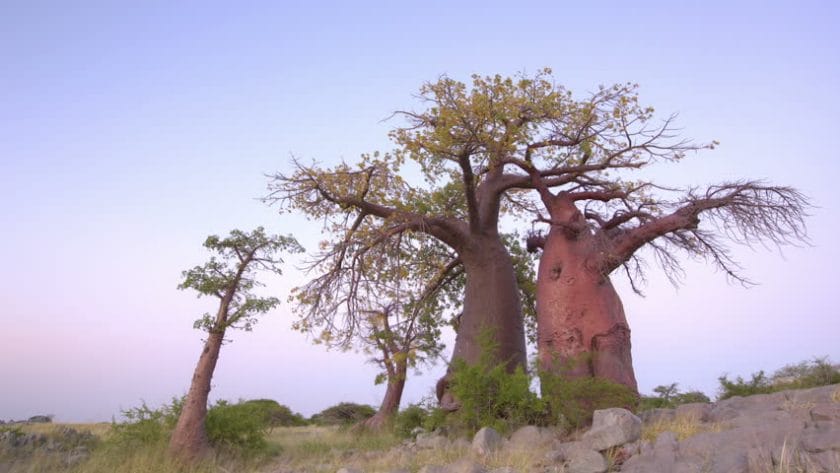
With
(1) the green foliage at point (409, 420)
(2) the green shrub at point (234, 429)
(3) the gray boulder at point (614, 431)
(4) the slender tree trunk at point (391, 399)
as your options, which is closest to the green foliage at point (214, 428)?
(2) the green shrub at point (234, 429)

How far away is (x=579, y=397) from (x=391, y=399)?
6.23m

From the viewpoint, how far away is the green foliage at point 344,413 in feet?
56.4

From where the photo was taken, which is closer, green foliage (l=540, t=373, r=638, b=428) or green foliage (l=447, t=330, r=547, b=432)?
green foliage (l=540, t=373, r=638, b=428)

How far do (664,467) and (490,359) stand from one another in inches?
158

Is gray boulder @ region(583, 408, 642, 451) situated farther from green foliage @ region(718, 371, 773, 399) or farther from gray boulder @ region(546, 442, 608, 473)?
green foliage @ region(718, 371, 773, 399)

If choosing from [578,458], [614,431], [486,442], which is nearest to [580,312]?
[486,442]

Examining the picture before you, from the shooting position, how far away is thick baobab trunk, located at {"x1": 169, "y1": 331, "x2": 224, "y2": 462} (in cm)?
884

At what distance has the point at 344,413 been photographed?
18.6 meters

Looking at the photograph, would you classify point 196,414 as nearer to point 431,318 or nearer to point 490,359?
point 490,359

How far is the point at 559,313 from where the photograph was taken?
995cm

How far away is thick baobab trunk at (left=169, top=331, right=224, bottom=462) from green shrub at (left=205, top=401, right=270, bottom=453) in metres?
0.34

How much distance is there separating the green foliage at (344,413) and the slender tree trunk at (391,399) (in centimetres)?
286

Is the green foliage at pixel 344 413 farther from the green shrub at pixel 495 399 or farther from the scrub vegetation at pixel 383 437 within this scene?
the green shrub at pixel 495 399

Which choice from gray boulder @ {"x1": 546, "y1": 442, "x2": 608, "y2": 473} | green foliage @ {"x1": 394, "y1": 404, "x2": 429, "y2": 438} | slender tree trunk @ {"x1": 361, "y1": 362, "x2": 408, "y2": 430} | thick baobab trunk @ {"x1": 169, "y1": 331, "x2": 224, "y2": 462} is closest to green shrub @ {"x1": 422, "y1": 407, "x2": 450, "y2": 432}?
green foliage @ {"x1": 394, "y1": 404, "x2": 429, "y2": 438}
